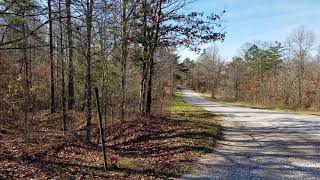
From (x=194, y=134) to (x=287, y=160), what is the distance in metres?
4.50

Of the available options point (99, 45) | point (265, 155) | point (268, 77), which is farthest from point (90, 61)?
point (268, 77)

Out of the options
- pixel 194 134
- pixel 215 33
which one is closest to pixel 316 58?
pixel 215 33

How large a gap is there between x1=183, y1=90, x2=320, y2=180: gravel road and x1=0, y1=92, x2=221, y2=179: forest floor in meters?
0.56

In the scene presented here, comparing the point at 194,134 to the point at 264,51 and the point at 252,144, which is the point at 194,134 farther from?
the point at 264,51

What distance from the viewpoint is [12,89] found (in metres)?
12.4

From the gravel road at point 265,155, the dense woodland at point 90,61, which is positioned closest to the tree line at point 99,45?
A: the dense woodland at point 90,61

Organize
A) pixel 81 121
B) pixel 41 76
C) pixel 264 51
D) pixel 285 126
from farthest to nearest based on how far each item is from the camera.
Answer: pixel 264 51 < pixel 41 76 < pixel 81 121 < pixel 285 126

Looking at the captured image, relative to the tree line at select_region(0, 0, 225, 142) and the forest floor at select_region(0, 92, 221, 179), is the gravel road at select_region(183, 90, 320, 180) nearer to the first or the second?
the forest floor at select_region(0, 92, 221, 179)

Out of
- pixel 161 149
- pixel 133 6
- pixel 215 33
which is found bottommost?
pixel 161 149

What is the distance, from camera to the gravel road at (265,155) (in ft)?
28.6

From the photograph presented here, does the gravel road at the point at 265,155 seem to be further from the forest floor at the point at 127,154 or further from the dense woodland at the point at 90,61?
the dense woodland at the point at 90,61

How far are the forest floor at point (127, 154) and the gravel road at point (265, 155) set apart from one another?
563 millimetres

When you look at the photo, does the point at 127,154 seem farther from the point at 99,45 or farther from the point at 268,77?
the point at 268,77

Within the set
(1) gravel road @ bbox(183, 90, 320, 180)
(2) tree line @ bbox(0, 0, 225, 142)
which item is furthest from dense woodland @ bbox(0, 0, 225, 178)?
(1) gravel road @ bbox(183, 90, 320, 180)
